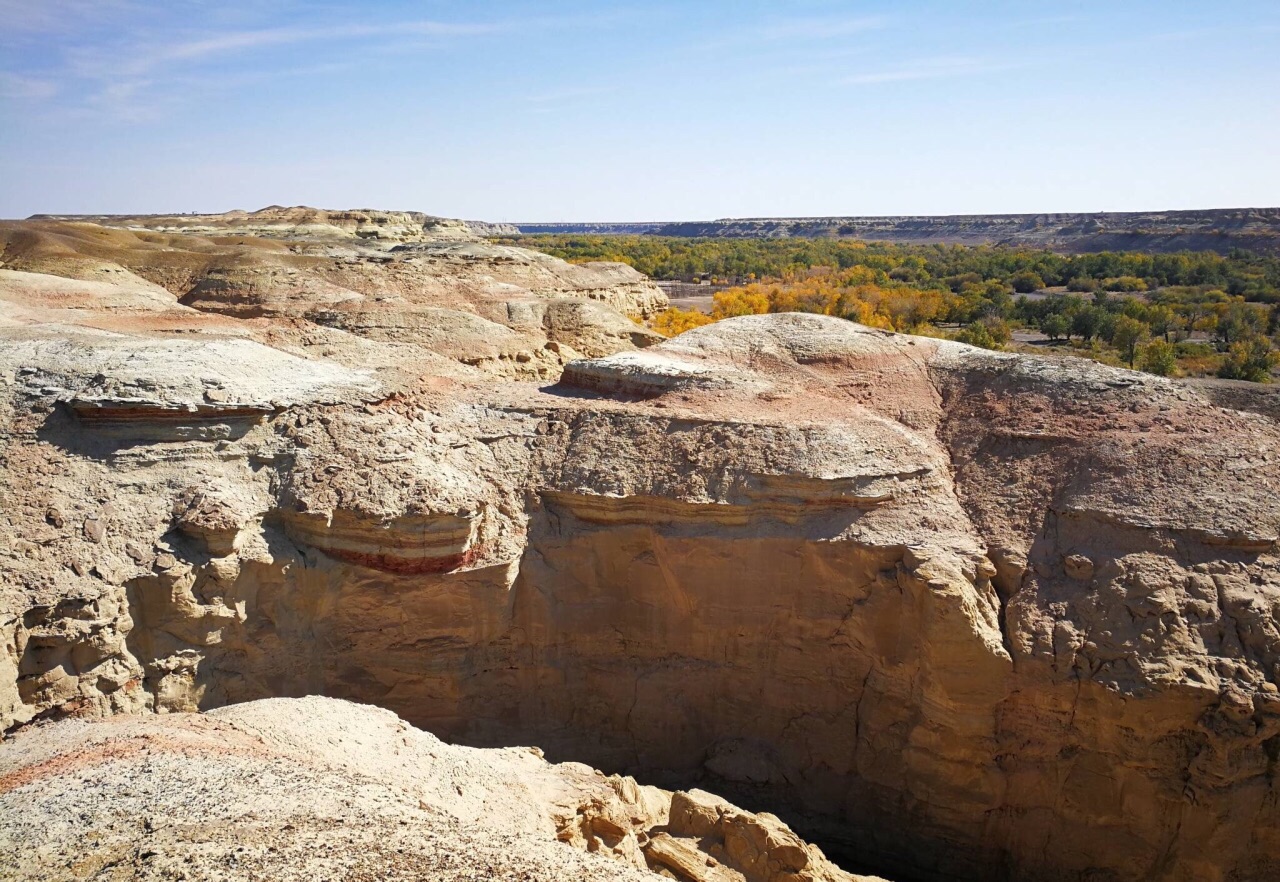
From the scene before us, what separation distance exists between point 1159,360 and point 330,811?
29264mm

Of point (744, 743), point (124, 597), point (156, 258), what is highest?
point (156, 258)

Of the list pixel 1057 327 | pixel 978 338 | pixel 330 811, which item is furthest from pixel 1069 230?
pixel 330 811

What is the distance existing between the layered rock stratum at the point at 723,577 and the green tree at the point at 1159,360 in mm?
15883

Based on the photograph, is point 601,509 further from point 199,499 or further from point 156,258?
point 156,258

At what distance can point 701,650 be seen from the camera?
1280cm

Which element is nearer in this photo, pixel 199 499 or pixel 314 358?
pixel 199 499

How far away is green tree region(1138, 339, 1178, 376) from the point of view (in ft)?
90.2

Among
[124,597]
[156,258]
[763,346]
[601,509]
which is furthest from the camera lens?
[156,258]

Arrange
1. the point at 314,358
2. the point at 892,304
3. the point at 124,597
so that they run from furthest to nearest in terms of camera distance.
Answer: the point at 892,304 → the point at 314,358 → the point at 124,597

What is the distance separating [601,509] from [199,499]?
5.25 meters

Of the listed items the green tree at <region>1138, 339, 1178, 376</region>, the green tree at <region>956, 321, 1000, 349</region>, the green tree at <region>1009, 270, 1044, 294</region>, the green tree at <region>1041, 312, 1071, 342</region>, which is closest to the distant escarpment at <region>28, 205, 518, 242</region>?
the green tree at <region>956, 321, 1000, 349</region>

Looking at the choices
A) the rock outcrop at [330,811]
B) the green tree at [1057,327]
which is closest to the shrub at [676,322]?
the green tree at [1057,327]

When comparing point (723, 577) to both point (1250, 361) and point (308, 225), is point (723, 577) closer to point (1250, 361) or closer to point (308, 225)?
point (1250, 361)

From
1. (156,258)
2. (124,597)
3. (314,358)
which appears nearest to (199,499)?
(124,597)
